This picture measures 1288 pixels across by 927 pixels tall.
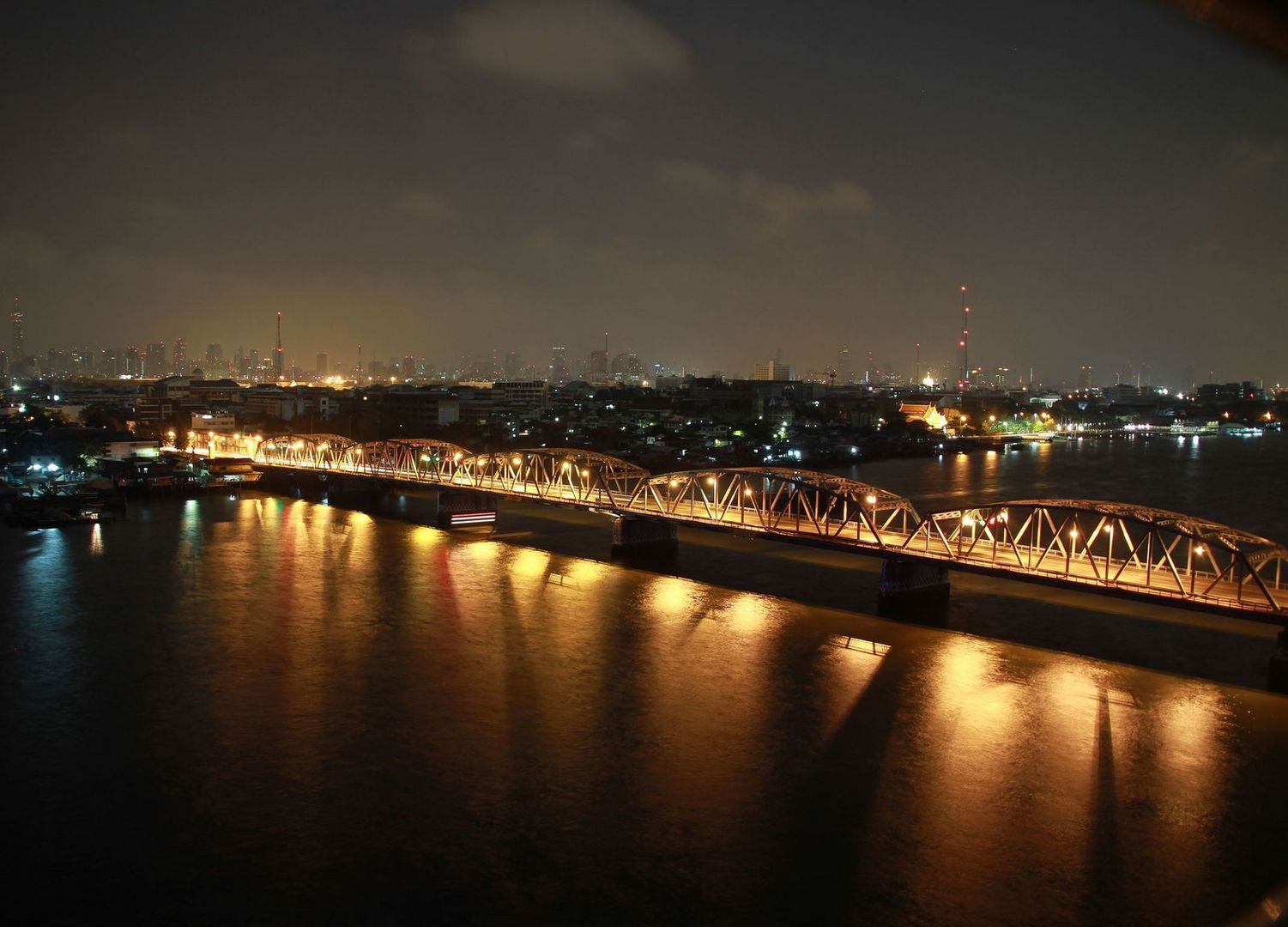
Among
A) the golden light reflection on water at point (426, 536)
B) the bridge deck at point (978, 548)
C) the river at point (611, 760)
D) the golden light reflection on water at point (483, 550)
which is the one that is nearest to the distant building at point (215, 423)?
the golden light reflection on water at point (426, 536)

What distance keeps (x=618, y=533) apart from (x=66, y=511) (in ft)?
22.6

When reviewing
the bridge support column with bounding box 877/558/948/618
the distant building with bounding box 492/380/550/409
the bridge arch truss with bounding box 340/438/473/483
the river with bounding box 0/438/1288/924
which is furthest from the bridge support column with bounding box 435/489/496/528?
the distant building with bounding box 492/380/550/409

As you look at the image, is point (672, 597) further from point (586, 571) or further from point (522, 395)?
point (522, 395)

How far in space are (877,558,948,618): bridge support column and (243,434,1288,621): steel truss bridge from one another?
145 mm

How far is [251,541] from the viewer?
33.8 feet

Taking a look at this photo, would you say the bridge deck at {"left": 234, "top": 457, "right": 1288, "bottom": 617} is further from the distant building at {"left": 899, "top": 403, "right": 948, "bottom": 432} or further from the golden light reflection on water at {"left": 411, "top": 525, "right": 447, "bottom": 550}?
the distant building at {"left": 899, "top": 403, "right": 948, "bottom": 432}

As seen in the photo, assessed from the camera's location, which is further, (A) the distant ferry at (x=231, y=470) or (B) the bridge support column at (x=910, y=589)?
(A) the distant ferry at (x=231, y=470)

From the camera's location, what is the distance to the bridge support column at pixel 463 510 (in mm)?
11555

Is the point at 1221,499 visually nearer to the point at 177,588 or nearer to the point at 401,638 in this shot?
the point at 401,638

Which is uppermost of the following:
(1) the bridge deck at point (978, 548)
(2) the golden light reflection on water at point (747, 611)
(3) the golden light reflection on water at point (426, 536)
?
(1) the bridge deck at point (978, 548)

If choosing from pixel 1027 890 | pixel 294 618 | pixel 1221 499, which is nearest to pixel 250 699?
pixel 294 618

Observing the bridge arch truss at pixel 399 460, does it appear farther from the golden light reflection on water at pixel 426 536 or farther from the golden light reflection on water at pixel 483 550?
the golden light reflection on water at pixel 483 550

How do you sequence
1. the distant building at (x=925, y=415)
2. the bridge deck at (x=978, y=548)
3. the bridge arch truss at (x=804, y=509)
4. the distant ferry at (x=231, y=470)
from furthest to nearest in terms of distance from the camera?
the distant building at (x=925, y=415) → the distant ferry at (x=231, y=470) → the bridge arch truss at (x=804, y=509) → the bridge deck at (x=978, y=548)

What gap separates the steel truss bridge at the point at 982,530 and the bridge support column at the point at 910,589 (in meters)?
0.15
